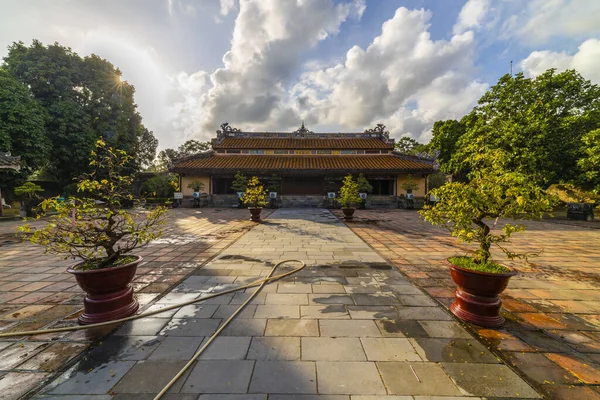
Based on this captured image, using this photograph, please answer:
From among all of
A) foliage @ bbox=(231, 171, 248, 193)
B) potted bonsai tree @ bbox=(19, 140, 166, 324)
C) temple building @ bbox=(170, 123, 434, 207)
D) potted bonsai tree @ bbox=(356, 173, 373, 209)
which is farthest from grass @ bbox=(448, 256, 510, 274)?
foliage @ bbox=(231, 171, 248, 193)

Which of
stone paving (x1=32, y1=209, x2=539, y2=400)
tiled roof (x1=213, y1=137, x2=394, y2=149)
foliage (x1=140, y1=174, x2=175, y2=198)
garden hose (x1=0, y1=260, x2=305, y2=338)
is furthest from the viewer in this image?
tiled roof (x1=213, y1=137, x2=394, y2=149)

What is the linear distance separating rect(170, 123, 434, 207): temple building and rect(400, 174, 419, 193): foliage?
0.14 meters

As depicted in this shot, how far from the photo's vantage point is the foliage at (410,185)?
17.8m

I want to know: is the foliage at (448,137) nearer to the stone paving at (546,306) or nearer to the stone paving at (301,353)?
the stone paving at (546,306)

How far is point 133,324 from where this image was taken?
2646 millimetres

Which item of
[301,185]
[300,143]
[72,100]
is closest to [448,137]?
[300,143]

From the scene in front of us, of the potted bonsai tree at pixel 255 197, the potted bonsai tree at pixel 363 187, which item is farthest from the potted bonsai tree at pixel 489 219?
the potted bonsai tree at pixel 363 187

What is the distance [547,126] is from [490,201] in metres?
16.5

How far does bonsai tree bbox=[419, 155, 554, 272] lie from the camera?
2.58m

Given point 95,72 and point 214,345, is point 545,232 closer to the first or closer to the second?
point 214,345

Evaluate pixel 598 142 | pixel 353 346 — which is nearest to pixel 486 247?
pixel 353 346

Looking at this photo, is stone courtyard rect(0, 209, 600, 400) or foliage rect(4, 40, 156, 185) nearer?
stone courtyard rect(0, 209, 600, 400)

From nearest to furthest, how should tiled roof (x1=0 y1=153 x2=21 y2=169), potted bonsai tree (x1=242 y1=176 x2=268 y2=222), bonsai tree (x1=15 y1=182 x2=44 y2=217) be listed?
1. potted bonsai tree (x1=242 y1=176 x2=268 y2=222)
2. tiled roof (x1=0 y1=153 x2=21 y2=169)
3. bonsai tree (x1=15 y1=182 x2=44 y2=217)

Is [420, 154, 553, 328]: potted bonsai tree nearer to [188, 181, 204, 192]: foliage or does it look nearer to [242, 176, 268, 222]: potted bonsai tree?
[242, 176, 268, 222]: potted bonsai tree
